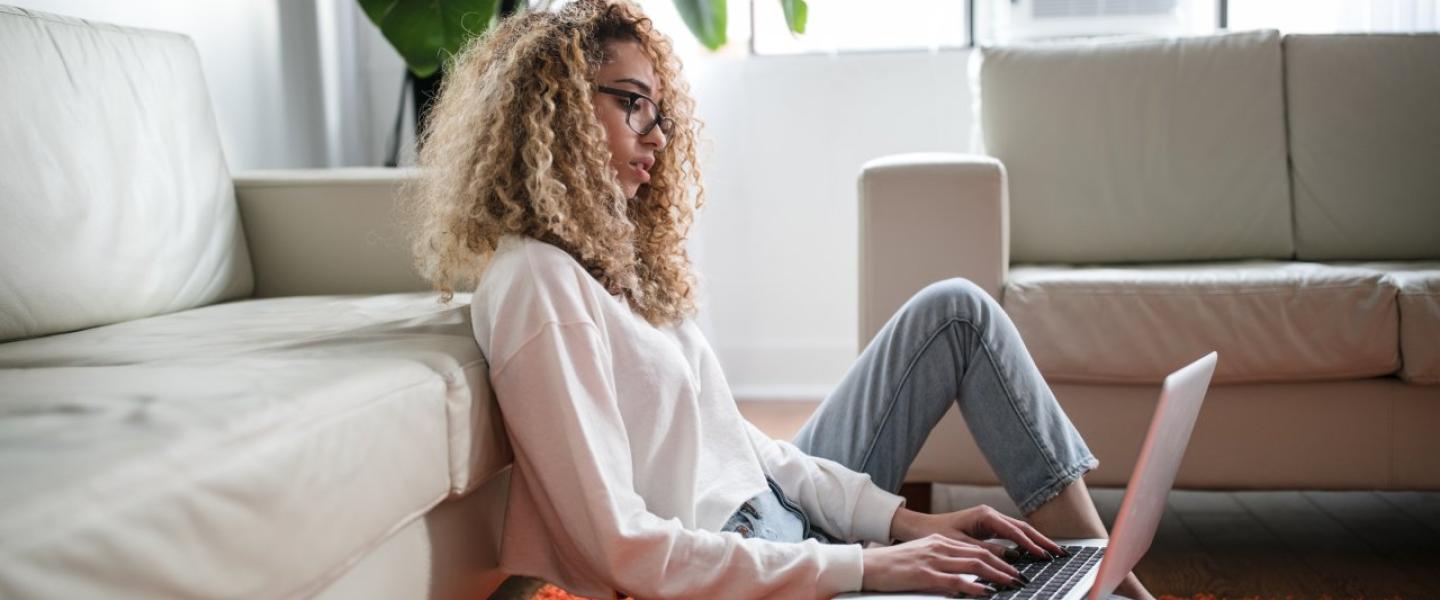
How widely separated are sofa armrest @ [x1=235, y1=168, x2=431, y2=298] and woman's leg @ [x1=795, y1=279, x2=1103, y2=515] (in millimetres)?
905

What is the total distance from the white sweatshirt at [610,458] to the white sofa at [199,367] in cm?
9

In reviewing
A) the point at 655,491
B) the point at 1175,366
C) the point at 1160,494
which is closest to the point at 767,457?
the point at 655,491

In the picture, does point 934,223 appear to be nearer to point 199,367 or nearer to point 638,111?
point 638,111

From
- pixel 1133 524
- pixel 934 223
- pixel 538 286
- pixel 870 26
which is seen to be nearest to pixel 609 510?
pixel 538 286

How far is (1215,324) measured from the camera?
192cm

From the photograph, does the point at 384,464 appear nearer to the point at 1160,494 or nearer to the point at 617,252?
the point at 617,252

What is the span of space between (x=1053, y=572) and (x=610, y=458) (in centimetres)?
43

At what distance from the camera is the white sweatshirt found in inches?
42.3

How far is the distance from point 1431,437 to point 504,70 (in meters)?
1.47

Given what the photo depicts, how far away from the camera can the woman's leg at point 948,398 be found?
134cm

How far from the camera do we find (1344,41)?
2.51 m

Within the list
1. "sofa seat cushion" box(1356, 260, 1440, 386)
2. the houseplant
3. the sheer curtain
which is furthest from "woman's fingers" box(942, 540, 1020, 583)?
the sheer curtain

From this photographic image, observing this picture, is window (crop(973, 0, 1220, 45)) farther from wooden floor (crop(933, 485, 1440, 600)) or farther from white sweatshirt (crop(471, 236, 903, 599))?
white sweatshirt (crop(471, 236, 903, 599))

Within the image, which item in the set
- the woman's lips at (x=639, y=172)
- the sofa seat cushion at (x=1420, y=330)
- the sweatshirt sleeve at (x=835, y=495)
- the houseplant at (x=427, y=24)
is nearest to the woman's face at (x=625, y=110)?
the woman's lips at (x=639, y=172)
